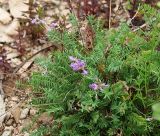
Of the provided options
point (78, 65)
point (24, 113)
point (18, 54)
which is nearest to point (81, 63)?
point (78, 65)

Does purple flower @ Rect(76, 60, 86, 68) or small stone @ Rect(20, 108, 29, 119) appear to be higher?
purple flower @ Rect(76, 60, 86, 68)

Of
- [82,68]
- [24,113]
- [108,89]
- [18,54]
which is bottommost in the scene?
[24,113]

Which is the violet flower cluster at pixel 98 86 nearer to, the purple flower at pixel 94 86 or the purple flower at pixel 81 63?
the purple flower at pixel 94 86

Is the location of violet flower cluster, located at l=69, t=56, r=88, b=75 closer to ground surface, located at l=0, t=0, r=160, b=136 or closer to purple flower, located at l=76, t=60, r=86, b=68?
purple flower, located at l=76, t=60, r=86, b=68

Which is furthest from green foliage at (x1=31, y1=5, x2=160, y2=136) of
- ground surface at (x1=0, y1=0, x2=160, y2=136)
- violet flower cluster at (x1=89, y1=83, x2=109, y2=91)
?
ground surface at (x1=0, y1=0, x2=160, y2=136)

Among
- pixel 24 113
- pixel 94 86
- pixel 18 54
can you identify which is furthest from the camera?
pixel 18 54

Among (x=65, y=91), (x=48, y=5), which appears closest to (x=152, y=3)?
(x=48, y=5)

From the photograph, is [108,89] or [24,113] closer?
[108,89]

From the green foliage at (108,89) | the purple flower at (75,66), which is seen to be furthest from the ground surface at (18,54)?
the purple flower at (75,66)

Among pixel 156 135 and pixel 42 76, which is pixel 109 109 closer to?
pixel 156 135

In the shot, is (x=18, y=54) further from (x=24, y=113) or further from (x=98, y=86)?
(x=98, y=86)
